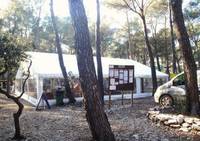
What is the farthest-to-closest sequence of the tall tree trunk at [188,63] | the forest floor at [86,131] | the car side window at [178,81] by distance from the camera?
the car side window at [178,81]
the tall tree trunk at [188,63]
the forest floor at [86,131]

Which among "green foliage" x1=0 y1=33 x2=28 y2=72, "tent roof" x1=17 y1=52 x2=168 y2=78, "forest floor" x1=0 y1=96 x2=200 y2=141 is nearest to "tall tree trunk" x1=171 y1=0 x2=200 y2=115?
"forest floor" x1=0 y1=96 x2=200 y2=141

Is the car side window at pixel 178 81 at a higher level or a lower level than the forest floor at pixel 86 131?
higher

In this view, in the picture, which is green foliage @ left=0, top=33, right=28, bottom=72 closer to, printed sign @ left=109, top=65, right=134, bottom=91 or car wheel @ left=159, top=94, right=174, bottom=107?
printed sign @ left=109, top=65, right=134, bottom=91

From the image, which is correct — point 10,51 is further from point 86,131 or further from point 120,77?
point 120,77

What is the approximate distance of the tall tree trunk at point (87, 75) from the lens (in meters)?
7.18

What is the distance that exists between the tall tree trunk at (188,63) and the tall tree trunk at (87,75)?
157 inches

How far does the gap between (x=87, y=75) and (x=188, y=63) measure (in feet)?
13.7

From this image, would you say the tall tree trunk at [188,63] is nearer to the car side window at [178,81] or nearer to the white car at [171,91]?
the white car at [171,91]

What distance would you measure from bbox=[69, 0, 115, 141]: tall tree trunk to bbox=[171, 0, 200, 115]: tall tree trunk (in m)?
3.99

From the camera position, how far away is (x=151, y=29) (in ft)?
136

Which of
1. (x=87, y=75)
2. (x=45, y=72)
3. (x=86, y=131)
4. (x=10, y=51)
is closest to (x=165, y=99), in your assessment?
(x=86, y=131)

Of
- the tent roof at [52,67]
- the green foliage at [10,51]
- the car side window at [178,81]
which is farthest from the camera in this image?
the tent roof at [52,67]

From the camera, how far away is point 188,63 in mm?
10219

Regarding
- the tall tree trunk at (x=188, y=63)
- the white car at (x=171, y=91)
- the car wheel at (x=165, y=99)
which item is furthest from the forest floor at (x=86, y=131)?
the white car at (x=171, y=91)
